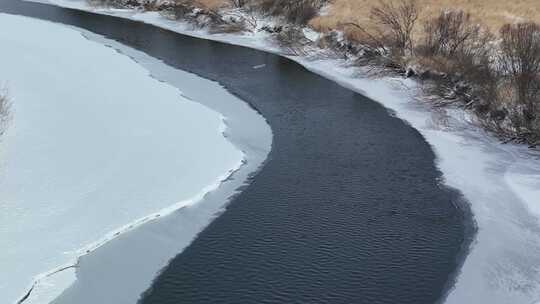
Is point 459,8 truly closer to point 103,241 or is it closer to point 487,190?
point 487,190

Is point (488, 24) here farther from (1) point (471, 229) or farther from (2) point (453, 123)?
(1) point (471, 229)

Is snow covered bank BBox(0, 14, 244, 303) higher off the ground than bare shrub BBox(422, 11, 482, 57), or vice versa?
bare shrub BBox(422, 11, 482, 57)

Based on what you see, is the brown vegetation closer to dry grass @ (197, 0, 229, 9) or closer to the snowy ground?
dry grass @ (197, 0, 229, 9)

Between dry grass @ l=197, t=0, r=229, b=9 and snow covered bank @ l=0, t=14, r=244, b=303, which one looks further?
dry grass @ l=197, t=0, r=229, b=9

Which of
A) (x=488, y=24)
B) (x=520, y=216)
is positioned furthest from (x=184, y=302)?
(x=488, y=24)

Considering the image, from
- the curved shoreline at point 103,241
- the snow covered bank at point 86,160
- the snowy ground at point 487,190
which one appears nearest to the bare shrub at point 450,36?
the snowy ground at point 487,190

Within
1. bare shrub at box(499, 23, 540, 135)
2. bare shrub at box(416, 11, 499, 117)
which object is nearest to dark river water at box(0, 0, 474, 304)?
bare shrub at box(416, 11, 499, 117)
